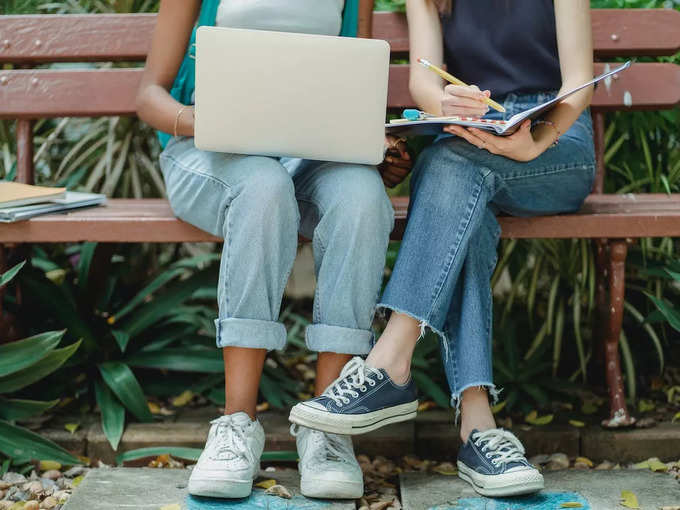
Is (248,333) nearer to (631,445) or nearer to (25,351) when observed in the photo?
(25,351)

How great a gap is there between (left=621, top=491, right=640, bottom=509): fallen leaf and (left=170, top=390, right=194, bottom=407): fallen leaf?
1.25 meters

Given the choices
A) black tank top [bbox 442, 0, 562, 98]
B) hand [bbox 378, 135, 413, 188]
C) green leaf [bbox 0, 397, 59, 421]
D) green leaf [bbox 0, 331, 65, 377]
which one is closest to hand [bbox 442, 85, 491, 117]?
hand [bbox 378, 135, 413, 188]

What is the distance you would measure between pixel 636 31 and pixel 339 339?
1481mm

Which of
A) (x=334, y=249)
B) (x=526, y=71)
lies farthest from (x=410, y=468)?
(x=526, y=71)

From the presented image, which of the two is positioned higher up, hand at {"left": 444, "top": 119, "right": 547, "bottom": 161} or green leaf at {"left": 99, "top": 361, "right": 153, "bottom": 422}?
hand at {"left": 444, "top": 119, "right": 547, "bottom": 161}

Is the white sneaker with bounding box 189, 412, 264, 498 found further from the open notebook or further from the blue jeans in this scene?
the open notebook

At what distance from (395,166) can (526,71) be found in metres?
0.46

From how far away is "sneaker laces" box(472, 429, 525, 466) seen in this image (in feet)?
5.83

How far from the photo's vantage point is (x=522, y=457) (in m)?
1.79

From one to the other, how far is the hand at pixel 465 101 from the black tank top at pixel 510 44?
327mm

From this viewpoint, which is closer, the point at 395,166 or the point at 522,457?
the point at 522,457

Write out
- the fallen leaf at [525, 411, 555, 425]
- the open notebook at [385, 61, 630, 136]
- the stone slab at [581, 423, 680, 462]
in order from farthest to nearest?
the fallen leaf at [525, 411, 555, 425]
the stone slab at [581, 423, 680, 462]
the open notebook at [385, 61, 630, 136]

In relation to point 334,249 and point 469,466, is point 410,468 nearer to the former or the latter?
point 469,466

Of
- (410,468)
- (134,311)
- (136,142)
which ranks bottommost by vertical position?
(410,468)
